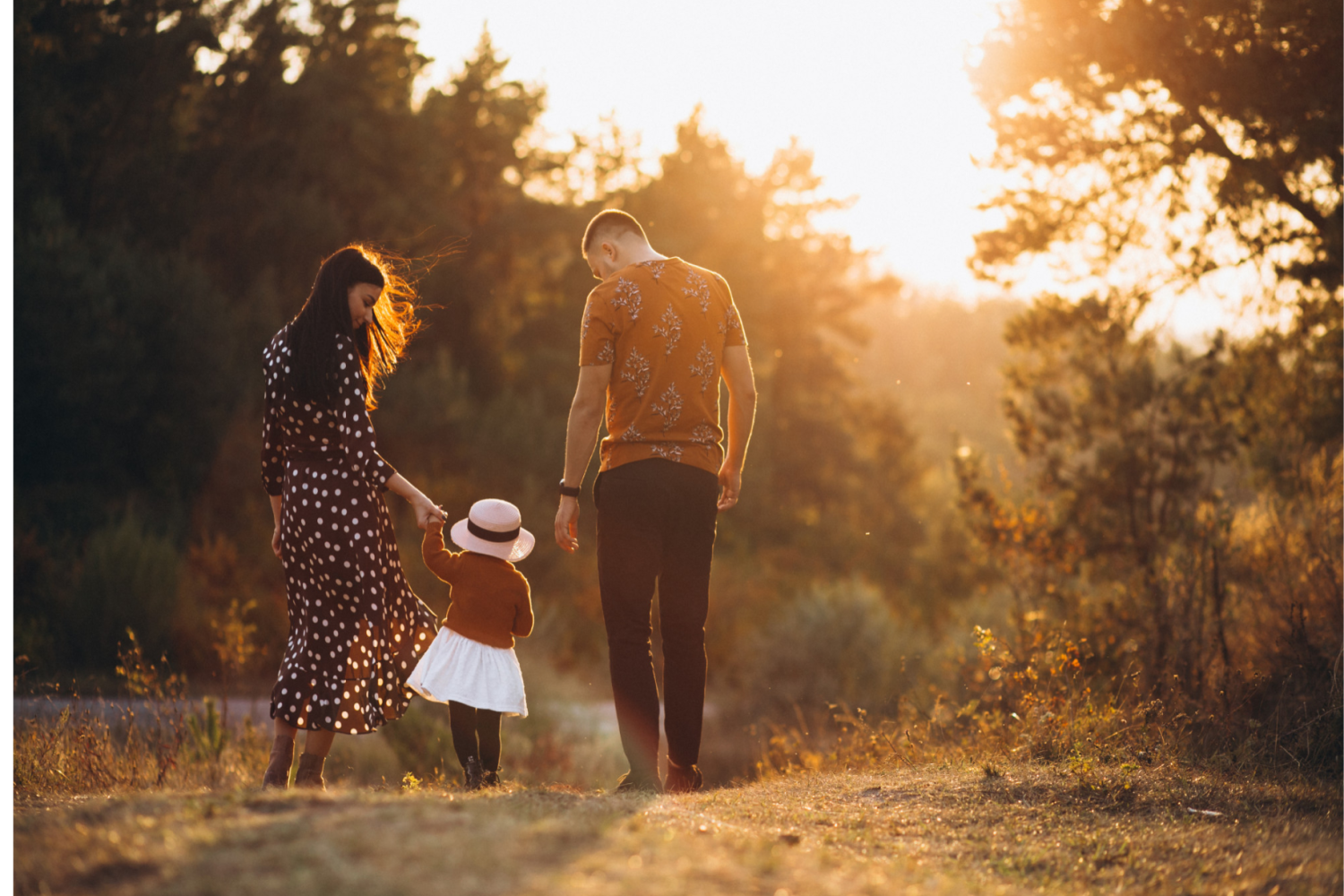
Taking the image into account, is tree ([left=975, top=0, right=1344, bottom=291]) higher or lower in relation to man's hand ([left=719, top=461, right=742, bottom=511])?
higher

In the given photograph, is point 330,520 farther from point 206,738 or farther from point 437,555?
point 206,738

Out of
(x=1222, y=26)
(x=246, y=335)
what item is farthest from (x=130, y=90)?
(x=1222, y=26)

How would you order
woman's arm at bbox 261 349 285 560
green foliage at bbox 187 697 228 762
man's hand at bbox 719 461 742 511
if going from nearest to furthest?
1. woman's arm at bbox 261 349 285 560
2. man's hand at bbox 719 461 742 511
3. green foliage at bbox 187 697 228 762

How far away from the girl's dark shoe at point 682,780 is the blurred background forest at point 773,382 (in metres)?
1.43

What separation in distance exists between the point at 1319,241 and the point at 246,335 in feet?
48.8

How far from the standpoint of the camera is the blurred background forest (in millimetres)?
6859

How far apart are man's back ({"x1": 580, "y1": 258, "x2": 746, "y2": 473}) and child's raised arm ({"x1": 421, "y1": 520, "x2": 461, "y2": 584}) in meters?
0.67

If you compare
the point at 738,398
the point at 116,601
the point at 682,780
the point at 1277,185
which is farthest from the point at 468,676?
the point at 116,601

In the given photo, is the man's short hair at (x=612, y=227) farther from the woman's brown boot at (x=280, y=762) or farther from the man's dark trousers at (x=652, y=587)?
the woman's brown boot at (x=280, y=762)

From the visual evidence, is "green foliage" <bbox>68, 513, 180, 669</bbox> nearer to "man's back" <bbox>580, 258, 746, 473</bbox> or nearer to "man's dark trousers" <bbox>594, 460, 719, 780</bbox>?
"man's dark trousers" <bbox>594, 460, 719, 780</bbox>

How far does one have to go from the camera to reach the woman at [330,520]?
154 inches

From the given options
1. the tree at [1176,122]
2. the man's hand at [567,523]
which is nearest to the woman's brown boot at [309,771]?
the man's hand at [567,523]

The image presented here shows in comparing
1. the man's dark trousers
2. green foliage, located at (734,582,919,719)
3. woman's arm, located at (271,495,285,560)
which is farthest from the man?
green foliage, located at (734,582,919,719)

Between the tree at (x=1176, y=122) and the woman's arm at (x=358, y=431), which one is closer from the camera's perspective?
the woman's arm at (x=358, y=431)
